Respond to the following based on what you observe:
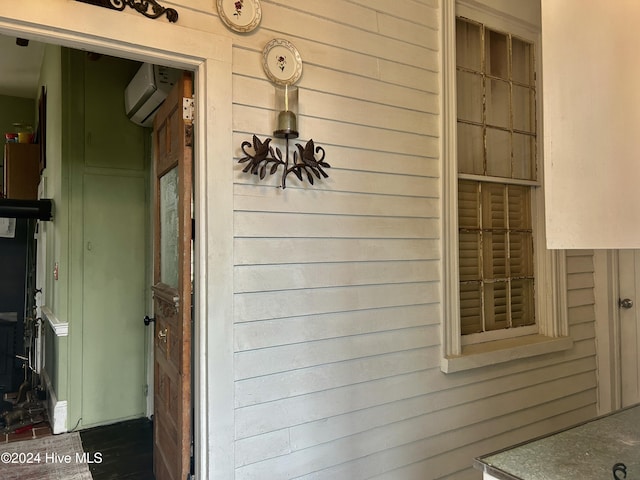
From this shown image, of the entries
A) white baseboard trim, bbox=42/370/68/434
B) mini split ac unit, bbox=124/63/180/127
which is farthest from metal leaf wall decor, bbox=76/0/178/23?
white baseboard trim, bbox=42/370/68/434

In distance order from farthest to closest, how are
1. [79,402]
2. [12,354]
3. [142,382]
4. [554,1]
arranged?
[12,354], [142,382], [79,402], [554,1]

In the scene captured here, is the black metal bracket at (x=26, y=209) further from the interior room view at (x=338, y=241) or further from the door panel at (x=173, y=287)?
the door panel at (x=173, y=287)

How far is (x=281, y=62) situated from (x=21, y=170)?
3.91 metres

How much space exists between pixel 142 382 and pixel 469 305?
2.72 meters

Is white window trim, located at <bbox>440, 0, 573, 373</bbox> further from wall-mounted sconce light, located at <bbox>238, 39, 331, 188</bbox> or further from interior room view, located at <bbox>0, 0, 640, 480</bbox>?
wall-mounted sconce light, located at <bbox>238, 39, 331, 188</bbox>

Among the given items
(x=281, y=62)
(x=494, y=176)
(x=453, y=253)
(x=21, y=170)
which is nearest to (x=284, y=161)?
(x=281, y=62)

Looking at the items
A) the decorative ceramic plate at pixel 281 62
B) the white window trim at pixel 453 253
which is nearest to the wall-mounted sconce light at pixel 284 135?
the decorative ceramic plate at pixel 281 62

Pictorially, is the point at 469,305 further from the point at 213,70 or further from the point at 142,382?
the point at 142,382

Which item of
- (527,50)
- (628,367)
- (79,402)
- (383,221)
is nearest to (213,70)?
(383,221)

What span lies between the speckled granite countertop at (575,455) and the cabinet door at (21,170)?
194 inches

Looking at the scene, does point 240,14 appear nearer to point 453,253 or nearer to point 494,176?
point 453,253

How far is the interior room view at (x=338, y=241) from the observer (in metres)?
1.22

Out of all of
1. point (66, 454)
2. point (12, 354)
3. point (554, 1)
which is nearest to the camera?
point (554, 1)

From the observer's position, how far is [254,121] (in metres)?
1.77
